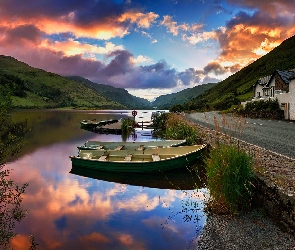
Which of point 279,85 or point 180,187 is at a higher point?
Answer: point 279,85

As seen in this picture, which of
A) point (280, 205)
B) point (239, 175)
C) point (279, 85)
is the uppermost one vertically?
point (279, 85)

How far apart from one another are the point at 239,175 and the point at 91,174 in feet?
41.7

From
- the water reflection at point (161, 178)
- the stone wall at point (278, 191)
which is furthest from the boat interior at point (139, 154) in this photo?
the stone wall at point (278, 191)

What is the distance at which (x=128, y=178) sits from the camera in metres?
17.9

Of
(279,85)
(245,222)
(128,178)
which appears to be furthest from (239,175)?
(279,85)

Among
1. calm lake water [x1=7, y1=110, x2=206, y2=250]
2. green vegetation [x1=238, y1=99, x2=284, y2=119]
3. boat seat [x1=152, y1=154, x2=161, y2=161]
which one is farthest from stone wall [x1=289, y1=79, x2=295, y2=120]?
boat seat [x1=152, y1=154, x2=161, y2=161]

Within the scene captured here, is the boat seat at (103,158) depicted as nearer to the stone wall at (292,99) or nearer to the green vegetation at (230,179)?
the green vegetation at (230,179)

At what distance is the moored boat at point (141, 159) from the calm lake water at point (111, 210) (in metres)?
0.66

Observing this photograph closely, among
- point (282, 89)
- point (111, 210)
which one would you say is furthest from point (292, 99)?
point (111, 210)

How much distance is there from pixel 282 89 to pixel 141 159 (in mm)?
45099

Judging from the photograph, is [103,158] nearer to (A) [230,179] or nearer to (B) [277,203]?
(A) [230,179]

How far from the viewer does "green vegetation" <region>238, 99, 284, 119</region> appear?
41.7 meters

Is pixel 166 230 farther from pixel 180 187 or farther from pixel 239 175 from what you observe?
pixel 180 187

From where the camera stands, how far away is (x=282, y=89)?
179 ft
